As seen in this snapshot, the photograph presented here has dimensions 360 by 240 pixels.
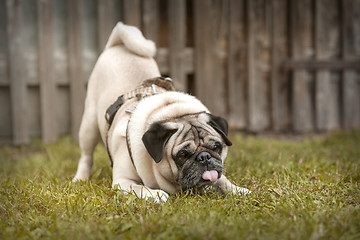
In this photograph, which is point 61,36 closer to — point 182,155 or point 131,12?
point 131,12

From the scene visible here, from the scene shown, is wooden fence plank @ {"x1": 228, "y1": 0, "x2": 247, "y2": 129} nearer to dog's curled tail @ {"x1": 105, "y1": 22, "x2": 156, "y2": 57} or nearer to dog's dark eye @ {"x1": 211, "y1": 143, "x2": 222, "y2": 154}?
dog's curled tail @ {"x1": 105, "y1": 22, "x2": 156, "y2": 57}

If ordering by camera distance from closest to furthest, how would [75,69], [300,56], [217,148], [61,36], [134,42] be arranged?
[217,148] < [134,42] < [75,69] < [61,36] < [300,56]

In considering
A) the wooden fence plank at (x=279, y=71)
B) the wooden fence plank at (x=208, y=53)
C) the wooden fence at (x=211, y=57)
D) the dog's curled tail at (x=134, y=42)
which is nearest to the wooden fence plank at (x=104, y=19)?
the wooden fence at (x=211, y=57)

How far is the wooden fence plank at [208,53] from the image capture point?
5934 mm

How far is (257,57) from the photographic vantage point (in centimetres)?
619

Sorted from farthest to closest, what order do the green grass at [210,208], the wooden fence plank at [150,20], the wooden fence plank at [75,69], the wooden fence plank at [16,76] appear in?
1. the wooden fence plank at [150,20]
2. the wooden fence plank at [75,69]
3. the wooden fence plank at [16,76]
4. the green grass at [210,208]

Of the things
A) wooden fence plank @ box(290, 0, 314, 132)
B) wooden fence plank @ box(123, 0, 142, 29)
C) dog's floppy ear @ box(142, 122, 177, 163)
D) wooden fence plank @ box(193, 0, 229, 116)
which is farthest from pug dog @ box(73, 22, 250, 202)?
wooden fence plank @ box(290, 0, 314, 132)

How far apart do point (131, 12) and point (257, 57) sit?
2.11 metres

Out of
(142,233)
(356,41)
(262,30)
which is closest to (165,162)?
(142,233)

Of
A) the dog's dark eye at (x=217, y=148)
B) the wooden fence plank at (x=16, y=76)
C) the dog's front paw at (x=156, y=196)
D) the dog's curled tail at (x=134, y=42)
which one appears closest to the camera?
the dog's front paw at (x=156, y=196)

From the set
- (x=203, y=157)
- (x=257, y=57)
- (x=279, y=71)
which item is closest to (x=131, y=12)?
(x=257, y=57)

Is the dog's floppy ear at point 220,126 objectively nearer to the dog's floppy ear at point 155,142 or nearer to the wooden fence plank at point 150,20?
the dog's floppy ear at point 155,142

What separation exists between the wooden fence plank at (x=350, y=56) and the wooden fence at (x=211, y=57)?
0.06ft

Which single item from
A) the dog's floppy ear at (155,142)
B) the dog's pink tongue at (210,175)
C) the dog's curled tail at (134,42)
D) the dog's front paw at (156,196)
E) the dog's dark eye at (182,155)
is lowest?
the dog's front paw at (156,196)
